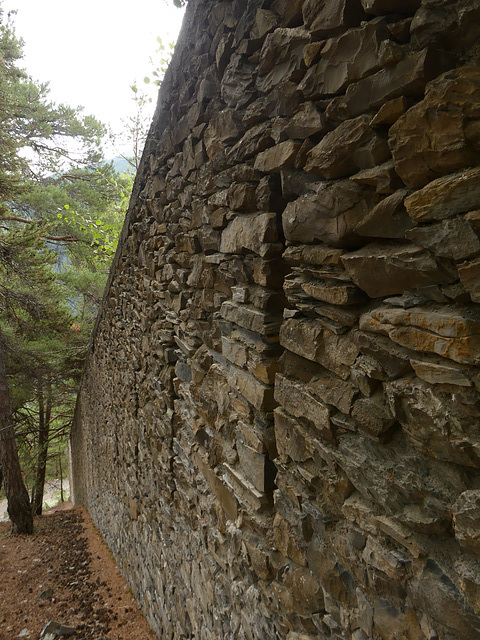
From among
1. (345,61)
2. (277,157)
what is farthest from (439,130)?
(277,157)

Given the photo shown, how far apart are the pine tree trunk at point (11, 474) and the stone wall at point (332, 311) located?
6.90 m

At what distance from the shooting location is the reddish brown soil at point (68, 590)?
3.85 meters

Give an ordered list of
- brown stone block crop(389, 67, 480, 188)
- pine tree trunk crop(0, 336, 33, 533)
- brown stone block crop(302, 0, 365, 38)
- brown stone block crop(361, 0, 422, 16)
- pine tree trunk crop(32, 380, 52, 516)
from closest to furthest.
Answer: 1. brown stone block crop(389, 67, 480, 188)
2. brown stone block crop(361, 0, 422, 16)
3. brown stone block crop(302, 0, 365, 38)
4. pine tree trunk crop(0, 336, 33, 533)
5. pine tree trunk crop(32, 380, 52, 516)

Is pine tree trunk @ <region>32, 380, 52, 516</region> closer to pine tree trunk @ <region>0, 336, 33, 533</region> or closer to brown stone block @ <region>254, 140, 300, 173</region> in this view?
pine tree trunk @ <region>0, 336, 33, 533</region>

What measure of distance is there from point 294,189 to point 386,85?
41cm

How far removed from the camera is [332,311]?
1.12m

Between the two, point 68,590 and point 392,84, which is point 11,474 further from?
point 392,84

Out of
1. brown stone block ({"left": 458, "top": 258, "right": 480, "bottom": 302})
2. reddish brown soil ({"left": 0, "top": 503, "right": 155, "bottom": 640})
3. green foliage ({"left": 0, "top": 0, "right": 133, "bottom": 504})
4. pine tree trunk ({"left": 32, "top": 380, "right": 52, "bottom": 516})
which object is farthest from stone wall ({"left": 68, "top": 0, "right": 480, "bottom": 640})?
pine tree trunk ({"left": 32, "top": 380, "right": 52, "bottom": 516})

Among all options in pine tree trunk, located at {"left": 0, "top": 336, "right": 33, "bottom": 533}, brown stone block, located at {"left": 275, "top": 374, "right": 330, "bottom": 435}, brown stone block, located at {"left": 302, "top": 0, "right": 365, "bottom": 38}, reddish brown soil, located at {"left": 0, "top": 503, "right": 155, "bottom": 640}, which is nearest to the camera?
brown stone block, located at {"left": 302, "top": 0, "right": 365, "bottom": 38}

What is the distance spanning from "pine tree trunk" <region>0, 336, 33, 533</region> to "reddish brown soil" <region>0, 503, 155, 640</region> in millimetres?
721

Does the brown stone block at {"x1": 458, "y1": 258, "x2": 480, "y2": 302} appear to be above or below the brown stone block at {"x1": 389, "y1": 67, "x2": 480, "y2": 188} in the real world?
below

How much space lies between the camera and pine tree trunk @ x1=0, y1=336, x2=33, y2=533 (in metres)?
7.72

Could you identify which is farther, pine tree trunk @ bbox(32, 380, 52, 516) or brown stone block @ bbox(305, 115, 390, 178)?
pine tree trunk @ bbox(32, 380, 52, 516)

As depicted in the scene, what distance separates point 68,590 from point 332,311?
17.8ft
